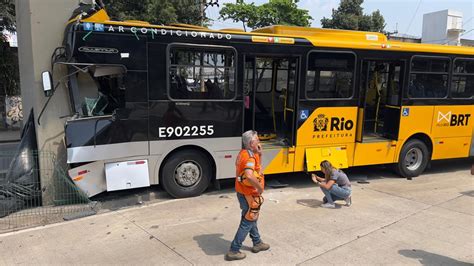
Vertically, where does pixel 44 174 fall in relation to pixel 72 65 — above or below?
below

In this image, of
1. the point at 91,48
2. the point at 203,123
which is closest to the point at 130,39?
the point at 91,48

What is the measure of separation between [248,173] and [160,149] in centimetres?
272

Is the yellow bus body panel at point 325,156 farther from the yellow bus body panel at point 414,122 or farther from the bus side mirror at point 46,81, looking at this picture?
the bus side mirror at point 46,81

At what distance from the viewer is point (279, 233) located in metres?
5.20

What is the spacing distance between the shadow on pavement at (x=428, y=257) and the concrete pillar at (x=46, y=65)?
5.23 m

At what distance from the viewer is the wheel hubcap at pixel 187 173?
Answer: 6590 millimetres

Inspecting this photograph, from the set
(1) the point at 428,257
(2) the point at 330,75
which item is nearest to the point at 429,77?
(2) the point at 330,75

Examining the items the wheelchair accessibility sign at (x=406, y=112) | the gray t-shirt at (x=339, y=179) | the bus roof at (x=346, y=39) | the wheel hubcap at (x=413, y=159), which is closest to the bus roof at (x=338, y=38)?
the bus roof at (x=346, y=39)

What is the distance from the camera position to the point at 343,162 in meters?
7.70

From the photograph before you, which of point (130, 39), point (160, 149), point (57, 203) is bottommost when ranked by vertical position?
point (57, 203)

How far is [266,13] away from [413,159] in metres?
19.6

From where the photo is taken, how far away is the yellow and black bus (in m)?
5.99

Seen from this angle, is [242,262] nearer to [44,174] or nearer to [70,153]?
[70,153]

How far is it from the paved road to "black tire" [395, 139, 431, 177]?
1.32m
